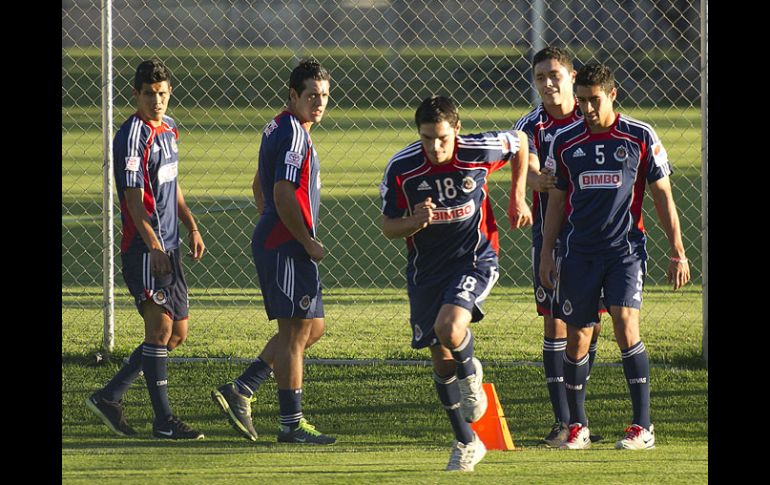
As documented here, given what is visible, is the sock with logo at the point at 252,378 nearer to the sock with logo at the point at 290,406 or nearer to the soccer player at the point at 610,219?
the sock with logo at the point at 290,406

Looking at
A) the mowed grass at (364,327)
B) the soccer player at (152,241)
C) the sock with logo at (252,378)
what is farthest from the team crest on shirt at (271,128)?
the mowed grass at (364,327)

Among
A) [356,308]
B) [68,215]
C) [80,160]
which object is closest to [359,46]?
[80,160]

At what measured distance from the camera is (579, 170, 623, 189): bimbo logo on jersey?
20.9ft

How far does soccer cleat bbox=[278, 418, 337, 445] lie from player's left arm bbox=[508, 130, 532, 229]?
5.11 feet

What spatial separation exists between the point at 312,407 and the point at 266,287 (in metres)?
1.20

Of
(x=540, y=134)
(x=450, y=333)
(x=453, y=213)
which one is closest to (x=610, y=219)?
(x=540, y=134)

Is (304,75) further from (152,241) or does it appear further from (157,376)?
(157,376)

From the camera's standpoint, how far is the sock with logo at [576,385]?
6664mm

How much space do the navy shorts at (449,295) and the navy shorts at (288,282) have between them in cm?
65

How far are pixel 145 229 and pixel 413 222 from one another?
1567 millimetres

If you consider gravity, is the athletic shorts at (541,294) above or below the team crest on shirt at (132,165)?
below

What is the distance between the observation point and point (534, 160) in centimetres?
679

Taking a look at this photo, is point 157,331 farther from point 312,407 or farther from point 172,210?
point 312,407

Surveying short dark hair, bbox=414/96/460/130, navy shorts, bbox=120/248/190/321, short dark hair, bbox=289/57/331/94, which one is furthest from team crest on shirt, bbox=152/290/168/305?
short dark hair, bbox=414/96/460/130
